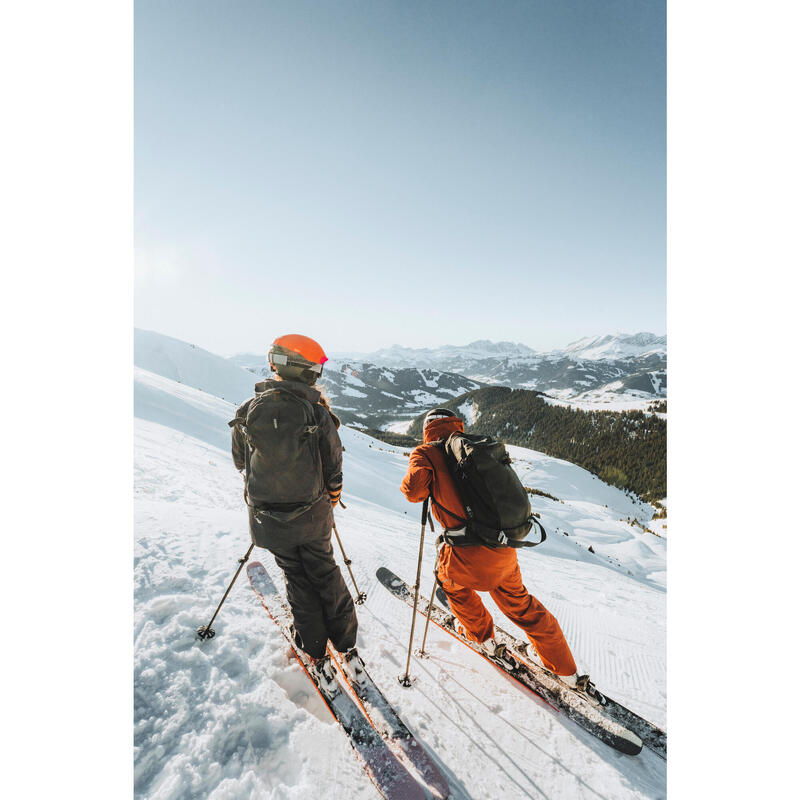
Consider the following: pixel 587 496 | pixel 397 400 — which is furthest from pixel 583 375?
pixel 587 496

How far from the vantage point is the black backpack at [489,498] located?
2.76 metres

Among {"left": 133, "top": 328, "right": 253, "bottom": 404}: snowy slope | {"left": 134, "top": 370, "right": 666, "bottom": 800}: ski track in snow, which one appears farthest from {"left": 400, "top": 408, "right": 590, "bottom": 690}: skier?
{"left": 133, "top": 328, "right": 253, "bottom": 404}: snowy slope

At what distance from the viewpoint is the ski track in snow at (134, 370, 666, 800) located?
2.22 meters

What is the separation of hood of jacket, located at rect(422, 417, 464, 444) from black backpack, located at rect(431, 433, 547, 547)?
0.23 metres

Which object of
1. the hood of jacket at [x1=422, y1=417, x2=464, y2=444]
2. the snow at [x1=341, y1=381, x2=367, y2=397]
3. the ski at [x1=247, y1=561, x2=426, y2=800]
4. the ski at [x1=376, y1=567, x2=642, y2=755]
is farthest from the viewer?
the snow at [x1=341, y1=381, x2=367, y2=397]

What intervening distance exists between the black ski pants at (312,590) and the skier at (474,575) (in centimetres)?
87

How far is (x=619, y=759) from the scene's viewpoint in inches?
101

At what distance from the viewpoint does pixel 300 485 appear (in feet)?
8.64

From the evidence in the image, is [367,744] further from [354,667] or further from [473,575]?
[473,575]

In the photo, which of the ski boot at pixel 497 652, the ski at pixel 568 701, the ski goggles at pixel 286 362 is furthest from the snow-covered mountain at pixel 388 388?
the ski goggles at pixel 286 362

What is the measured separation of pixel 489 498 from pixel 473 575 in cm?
74

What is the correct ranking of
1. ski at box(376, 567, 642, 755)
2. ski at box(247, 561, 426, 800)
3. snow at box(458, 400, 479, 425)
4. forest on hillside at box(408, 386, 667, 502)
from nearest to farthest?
ski at box(247, 561, 426, 800), ski at box(376, 567, 642, 755), forest on hillside at box(408, 386, 667, 502), snow at box(458, 400, 479, 425)

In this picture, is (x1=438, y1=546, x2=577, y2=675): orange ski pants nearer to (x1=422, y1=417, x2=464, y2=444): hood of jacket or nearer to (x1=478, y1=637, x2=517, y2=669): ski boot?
(x1=478, y1=637, x2=517, y2=669): ski boot
